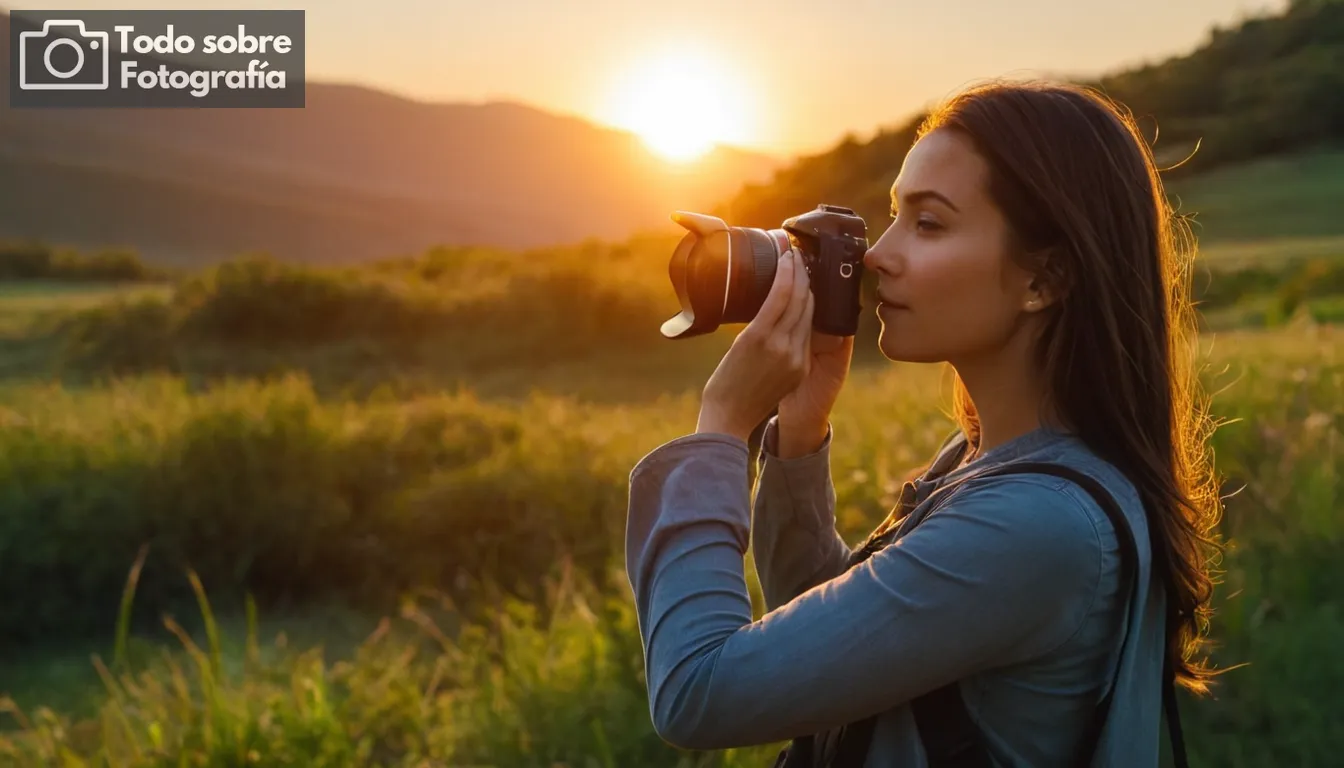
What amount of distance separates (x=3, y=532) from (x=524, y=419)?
285 cm

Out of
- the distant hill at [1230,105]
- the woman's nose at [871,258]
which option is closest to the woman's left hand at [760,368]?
the woman's nose at [871,258]

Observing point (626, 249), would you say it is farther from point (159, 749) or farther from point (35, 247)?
point (159, 749)

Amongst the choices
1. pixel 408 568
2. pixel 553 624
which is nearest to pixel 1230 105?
pixel 408 568

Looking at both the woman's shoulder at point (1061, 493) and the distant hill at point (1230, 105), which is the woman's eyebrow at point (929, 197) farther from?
the distant hill at point (1230, 105)

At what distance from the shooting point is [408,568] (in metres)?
5.67

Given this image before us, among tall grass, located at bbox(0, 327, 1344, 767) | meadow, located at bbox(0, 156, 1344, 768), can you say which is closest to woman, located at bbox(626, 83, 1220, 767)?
meadow, located at bbox(0, 156, 1344, 768)

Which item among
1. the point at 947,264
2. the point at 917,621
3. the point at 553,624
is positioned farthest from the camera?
the point at 553,624

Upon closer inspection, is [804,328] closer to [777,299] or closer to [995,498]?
[777,299]

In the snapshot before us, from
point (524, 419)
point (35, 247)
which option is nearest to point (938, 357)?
point (524, 419)

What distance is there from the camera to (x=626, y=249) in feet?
78.3

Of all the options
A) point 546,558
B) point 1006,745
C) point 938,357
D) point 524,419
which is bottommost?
point 546,558

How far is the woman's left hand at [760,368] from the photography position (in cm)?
129

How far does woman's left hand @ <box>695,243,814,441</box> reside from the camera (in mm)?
1294

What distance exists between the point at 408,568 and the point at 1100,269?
4.95 metres
